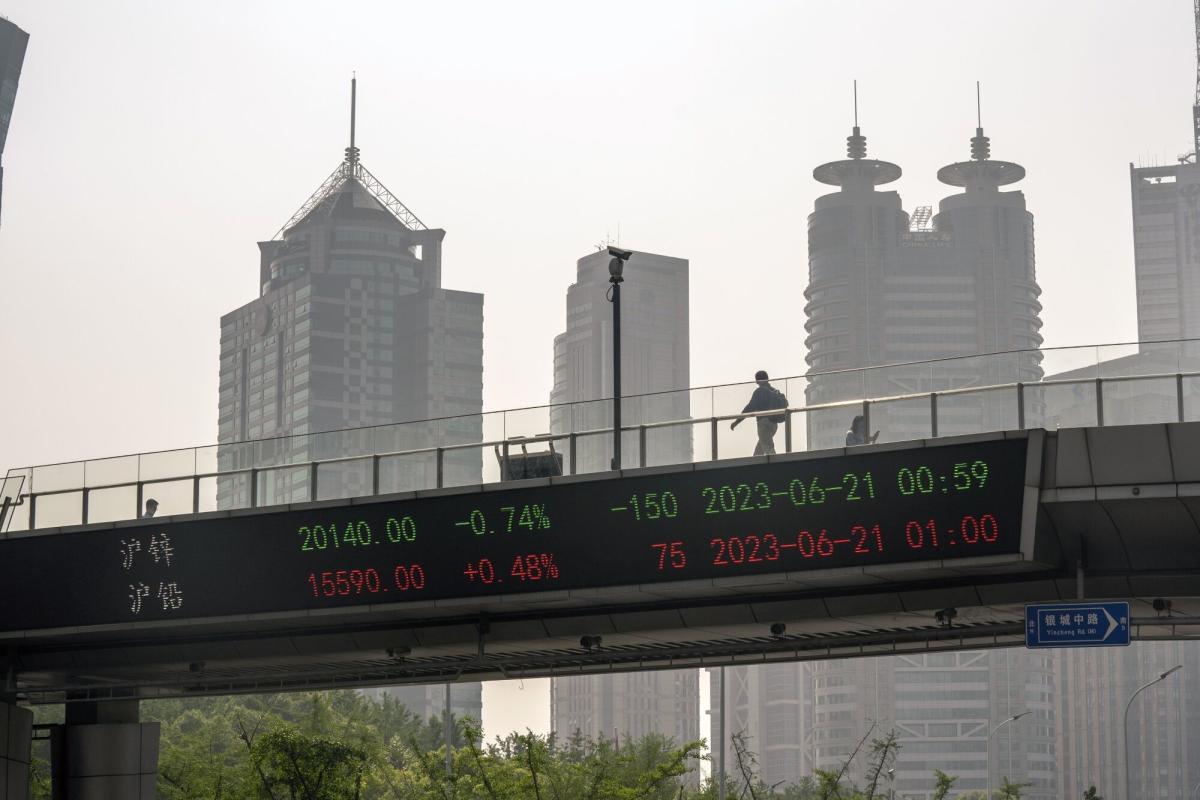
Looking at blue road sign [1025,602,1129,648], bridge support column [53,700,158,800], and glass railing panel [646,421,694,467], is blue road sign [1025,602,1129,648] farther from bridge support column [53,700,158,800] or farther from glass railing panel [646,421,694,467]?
bridge support column [53,700,158,800]

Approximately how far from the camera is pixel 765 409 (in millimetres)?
24828

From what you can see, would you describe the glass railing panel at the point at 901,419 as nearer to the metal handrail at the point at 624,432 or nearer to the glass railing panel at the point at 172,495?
the metal handrail at the point at 624,432

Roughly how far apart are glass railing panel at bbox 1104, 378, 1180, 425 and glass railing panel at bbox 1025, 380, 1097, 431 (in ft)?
0.68

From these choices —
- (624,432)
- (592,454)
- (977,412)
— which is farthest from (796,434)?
(592,454)

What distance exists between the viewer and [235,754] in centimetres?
7012

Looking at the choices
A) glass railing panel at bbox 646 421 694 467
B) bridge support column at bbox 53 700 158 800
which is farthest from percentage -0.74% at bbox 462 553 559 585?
bridge support column at bbox 53 700 158 800

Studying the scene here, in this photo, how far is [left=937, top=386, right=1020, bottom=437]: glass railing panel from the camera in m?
22.7

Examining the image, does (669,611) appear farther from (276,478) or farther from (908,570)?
(276,478)

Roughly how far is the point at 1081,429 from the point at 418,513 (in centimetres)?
954

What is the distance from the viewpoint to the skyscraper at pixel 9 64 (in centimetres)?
19050

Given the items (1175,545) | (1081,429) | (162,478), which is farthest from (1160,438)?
(162,478)

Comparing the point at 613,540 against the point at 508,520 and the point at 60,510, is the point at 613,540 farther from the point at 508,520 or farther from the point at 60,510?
the point at 60,510

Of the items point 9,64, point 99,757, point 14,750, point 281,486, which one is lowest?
point 99,757

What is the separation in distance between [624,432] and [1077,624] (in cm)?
689
